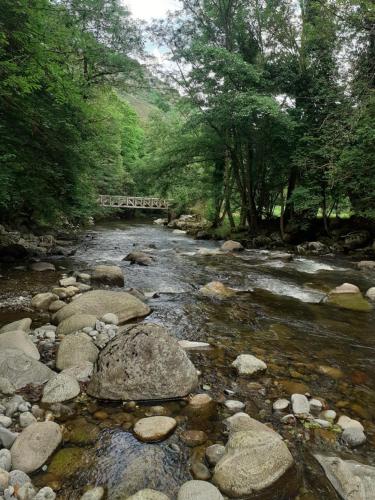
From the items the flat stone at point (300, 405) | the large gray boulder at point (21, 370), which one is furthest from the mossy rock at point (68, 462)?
the flat stone at point (300, 405)

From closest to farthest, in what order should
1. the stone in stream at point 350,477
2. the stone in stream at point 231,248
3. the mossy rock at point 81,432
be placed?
the stone in stream at point 350,477
the mossy rock at point 81,432
the stone in stream at point 231,248

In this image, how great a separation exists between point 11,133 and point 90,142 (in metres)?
2.75

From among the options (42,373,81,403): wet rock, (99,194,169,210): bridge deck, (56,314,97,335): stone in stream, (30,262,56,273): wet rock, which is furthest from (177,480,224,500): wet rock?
(99,194,169,210): bridge deck

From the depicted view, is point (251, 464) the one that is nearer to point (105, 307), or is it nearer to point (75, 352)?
point (75, 352)

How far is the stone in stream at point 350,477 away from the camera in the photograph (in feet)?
7.02

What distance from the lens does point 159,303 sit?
20.2 feet

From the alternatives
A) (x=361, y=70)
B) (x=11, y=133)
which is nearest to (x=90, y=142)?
(x=11, y=133)

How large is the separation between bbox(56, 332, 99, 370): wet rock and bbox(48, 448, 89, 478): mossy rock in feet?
3.86

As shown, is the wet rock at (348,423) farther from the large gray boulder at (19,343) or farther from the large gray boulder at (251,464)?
the large gray boulder at (19,343)

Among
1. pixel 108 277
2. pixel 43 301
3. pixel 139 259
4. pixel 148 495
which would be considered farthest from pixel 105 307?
pixel 139 259

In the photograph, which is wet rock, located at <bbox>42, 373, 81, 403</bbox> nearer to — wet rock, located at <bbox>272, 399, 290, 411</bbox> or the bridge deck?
wet rock, located at <bbox>272, 399, 290, 411</bbox>

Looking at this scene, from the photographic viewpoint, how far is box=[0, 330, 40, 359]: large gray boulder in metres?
3.68

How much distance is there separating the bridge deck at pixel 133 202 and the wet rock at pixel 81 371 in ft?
80.2

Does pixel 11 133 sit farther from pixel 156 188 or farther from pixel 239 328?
pixel 156 188
